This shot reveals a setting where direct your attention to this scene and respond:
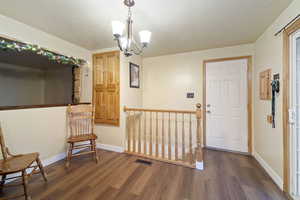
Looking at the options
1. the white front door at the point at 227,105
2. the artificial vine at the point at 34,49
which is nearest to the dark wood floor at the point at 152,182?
the white front door at the point at 227,105

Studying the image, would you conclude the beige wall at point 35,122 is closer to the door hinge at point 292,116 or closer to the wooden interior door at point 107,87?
the wooden interior door at point 107,87

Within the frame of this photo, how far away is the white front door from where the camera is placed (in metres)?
2.72

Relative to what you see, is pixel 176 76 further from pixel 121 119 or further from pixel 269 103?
pixel 269 103

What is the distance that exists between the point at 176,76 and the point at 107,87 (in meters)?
1.73

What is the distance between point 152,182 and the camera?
180cm

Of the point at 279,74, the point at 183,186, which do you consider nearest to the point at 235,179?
the point at 183,186

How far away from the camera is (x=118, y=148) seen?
281cm

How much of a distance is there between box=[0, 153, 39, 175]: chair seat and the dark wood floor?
15.8 inches

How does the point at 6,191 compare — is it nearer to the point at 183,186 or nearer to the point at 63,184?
the point at 63,184

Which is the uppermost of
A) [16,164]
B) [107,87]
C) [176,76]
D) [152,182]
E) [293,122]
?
[176,76]

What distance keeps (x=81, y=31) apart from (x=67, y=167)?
2.30 meters

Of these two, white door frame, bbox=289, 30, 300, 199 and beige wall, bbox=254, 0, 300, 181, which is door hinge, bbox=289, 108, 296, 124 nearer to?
white door frame, bbox=289, 30, 300, 199

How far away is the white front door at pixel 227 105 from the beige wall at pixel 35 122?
123 inches

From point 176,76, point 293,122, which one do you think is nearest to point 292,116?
point 293,122
